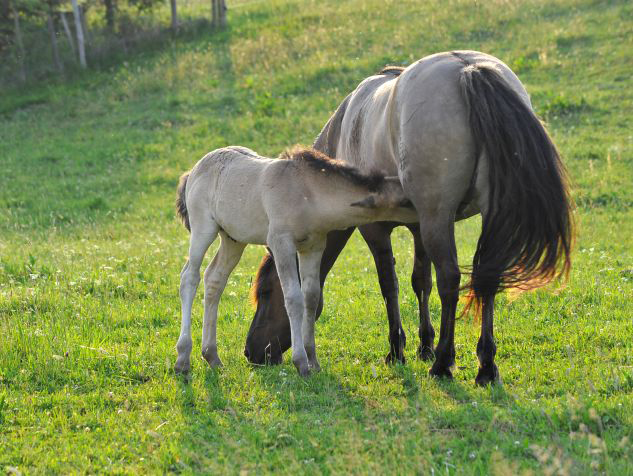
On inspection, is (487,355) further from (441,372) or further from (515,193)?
(515,193)

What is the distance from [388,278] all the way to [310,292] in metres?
0.92

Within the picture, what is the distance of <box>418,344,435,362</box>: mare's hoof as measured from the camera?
7242 millimetres

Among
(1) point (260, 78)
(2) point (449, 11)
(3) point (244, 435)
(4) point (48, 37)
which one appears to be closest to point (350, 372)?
(3) point (244, 435)

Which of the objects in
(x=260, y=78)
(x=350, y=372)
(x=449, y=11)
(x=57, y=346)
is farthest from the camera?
(x=449, y=11)

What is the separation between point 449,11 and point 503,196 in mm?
22483

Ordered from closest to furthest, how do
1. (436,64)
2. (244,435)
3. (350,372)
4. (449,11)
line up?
(244,435) < (436,64) < (350,372) < (449,11)

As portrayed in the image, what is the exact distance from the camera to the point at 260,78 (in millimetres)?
23922

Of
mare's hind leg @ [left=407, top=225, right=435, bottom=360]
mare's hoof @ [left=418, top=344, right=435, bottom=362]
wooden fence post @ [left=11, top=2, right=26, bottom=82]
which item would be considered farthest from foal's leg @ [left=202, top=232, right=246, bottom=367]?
wooden fence post @ [left=11, top=2, right=26, bottom=82]

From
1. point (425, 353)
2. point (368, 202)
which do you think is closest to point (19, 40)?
point (425, 353)

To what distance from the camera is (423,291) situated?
7457 millimetres

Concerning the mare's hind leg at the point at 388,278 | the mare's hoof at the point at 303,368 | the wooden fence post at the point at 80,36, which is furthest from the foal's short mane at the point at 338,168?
the wooden fence post at the point at 80,36

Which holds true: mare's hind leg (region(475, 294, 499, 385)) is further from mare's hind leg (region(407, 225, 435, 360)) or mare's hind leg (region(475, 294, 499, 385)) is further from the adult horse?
mare's hind leg (region(407, 225, 435, 360))

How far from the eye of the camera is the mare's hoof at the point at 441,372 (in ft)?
20.5

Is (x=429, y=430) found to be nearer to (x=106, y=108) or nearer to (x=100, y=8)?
(x=106, y=108)
